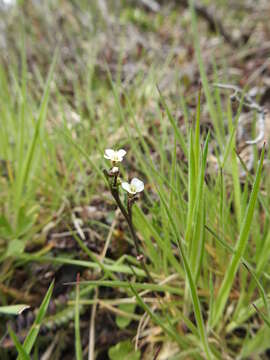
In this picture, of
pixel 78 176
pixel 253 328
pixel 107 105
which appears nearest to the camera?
pixel 253 328

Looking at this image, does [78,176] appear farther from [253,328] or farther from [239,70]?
[239,70]

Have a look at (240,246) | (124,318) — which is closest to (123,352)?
(124,318)

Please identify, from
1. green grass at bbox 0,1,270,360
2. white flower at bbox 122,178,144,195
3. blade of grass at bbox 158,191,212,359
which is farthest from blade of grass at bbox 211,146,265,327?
white flower at bbox 122,178,144,195

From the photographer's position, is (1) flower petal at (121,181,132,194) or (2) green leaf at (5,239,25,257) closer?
(1) flower petal at (121,181,132,194)

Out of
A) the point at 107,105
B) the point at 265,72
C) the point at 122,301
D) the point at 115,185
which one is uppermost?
the point at 115,185

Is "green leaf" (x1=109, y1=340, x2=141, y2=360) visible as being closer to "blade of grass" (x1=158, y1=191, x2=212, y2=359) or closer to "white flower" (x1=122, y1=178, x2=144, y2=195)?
"blade of grass" (x1=158, y1=191, x2=212, y2=359)

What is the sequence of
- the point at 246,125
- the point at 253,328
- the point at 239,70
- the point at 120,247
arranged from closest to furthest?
the point at 253,328 < the point at 120,247 < the point at 246,125 < the point at 239,70

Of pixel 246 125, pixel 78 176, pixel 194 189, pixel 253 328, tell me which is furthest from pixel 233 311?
pixel 246 125

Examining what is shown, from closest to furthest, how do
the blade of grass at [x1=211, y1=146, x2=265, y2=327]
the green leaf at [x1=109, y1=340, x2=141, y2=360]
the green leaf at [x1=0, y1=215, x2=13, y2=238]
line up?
1. the blade of grass at [x1=211, y1=146, x2=265, y2=327]
2. the green leaf at [x1=109, y1=340, x2=141, y2=360]
3. the green leaf at [x1=0, y1=215, x2=13, y2=238]
